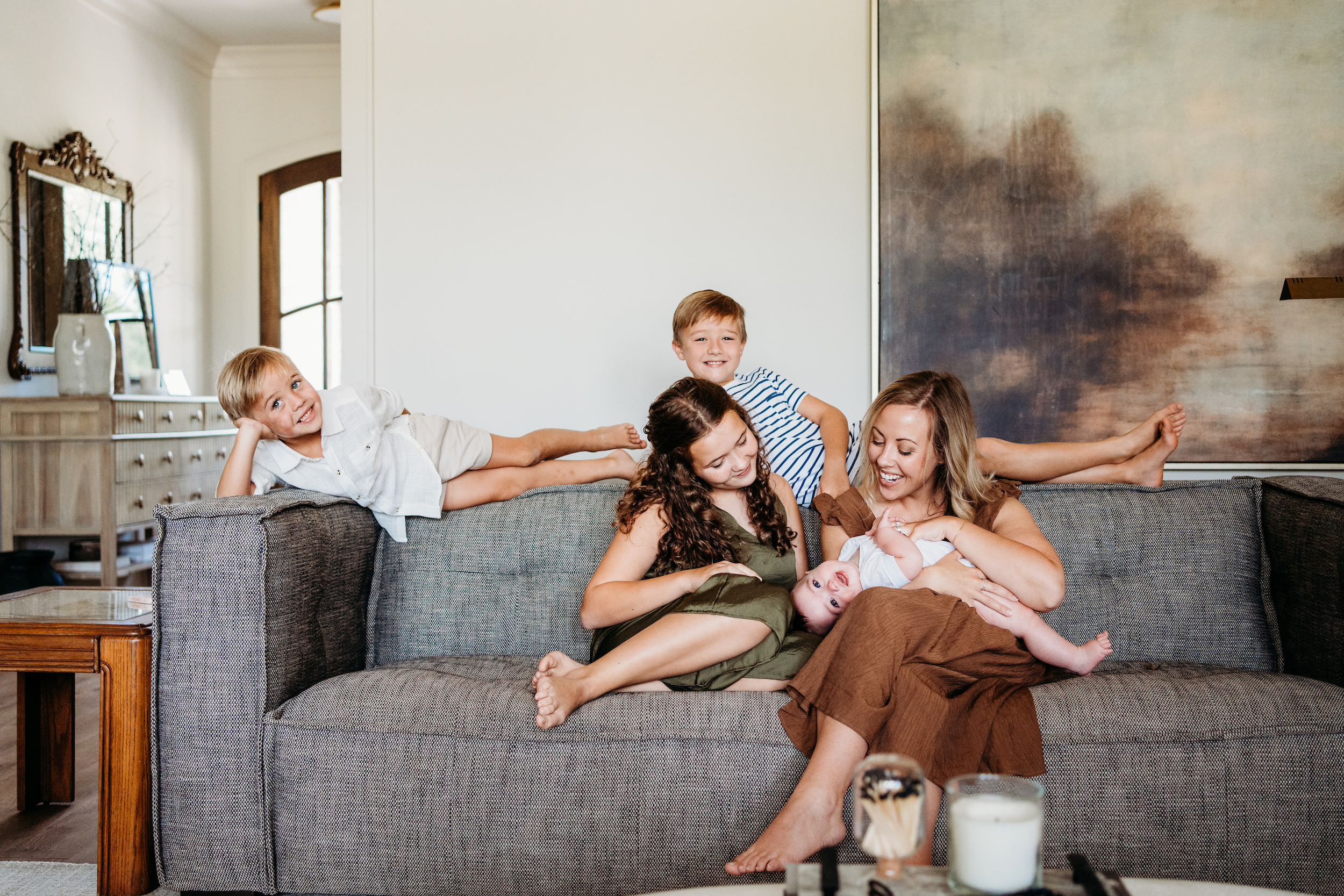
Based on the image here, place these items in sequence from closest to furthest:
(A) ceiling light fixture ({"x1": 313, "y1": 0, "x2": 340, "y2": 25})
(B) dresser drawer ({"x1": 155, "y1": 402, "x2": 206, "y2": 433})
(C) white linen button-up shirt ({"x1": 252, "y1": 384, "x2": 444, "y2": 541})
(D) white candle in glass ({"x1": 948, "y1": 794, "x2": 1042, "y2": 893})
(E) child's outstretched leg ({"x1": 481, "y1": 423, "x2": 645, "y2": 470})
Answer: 1. (D) white candle in glass ({"x1": 948, "y1": 794, "x2": 1042, "y2": 893})
2. (C) white linen button-up shirt ({"x1": 252, "y1": 384, "x2": 444, "y2": 541})
3. (E) child's outstretched leg ({"x1": 481, "y1": 423, "x2": 645, "y2": 470})
4. (B) dresser drawer ({"x1": 155, "y1": 402, "x2": 206, "y2": 433})
5. (A) ceiling light fixture ({"x1": 313, "y1": 0, "x2": 340, "y2": 25})

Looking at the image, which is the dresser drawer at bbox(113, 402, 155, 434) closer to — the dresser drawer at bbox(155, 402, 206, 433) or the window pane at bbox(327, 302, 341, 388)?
the dresser drawer at bbox(155, 402, 206, 433)

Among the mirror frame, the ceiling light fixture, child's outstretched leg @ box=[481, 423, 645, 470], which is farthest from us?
the ceiling light fixture

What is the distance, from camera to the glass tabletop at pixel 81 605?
185cm

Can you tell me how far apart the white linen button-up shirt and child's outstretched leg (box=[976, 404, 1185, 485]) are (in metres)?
1.35

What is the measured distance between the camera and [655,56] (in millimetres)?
3275

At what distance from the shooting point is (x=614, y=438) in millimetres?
2697

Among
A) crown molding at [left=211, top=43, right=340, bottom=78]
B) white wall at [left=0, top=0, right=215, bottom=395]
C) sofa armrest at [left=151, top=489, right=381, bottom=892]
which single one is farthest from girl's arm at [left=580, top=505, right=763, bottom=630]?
crown molding at [left=211, top=43, right=340, bottom=78]

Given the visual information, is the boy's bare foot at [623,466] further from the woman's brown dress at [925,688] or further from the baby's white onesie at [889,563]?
the woman's brown dress at [925,688]

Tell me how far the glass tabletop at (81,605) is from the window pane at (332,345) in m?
3.82

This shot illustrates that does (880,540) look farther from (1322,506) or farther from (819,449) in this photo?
(1322,506)

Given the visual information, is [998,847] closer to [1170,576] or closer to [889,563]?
[889,563]

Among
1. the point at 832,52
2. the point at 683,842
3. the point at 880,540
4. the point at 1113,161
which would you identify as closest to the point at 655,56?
the point at 832,52

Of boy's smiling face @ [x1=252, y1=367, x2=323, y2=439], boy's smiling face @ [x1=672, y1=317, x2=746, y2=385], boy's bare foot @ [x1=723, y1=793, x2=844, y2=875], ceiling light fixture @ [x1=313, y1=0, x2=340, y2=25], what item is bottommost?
boy's bare foot @ [x1=723, y1=793, x2=844, y2=875]

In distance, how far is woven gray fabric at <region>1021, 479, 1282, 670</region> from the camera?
202 cm
